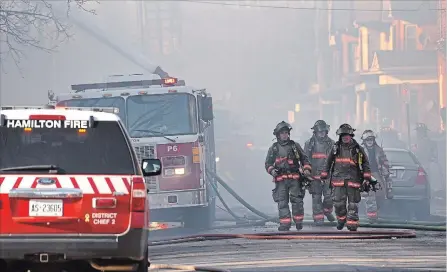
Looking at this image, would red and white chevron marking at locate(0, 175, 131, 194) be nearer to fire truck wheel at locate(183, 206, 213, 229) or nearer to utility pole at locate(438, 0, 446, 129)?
fire truck wheel at locate(183, 206, 213, 229)

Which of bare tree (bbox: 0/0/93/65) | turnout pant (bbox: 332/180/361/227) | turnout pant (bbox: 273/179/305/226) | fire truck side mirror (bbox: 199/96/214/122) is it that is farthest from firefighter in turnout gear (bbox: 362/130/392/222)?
bare tree (bbox: 0/0/93/65)

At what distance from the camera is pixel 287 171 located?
53.0ft

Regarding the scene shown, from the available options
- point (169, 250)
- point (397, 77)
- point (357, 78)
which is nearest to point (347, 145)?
point (169, 250)

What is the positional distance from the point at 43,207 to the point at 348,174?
800 centimetres

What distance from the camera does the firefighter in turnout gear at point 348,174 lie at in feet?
49.3

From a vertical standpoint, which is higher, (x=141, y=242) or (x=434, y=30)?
(x=434, y=30)

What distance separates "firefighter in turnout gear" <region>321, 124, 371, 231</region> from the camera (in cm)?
1504

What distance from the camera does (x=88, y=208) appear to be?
25.5 feet

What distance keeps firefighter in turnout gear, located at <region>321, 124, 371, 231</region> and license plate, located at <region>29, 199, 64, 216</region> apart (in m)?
7.84

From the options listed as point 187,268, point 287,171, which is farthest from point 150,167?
point 287,171

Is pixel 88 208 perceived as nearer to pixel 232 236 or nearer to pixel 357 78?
pixel 232 236

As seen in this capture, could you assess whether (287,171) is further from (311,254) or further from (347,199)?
(311,254)

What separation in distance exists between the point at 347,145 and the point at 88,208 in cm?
793

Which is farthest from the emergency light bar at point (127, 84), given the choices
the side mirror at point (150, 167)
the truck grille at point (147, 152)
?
the side mirror at point (150, 167)
